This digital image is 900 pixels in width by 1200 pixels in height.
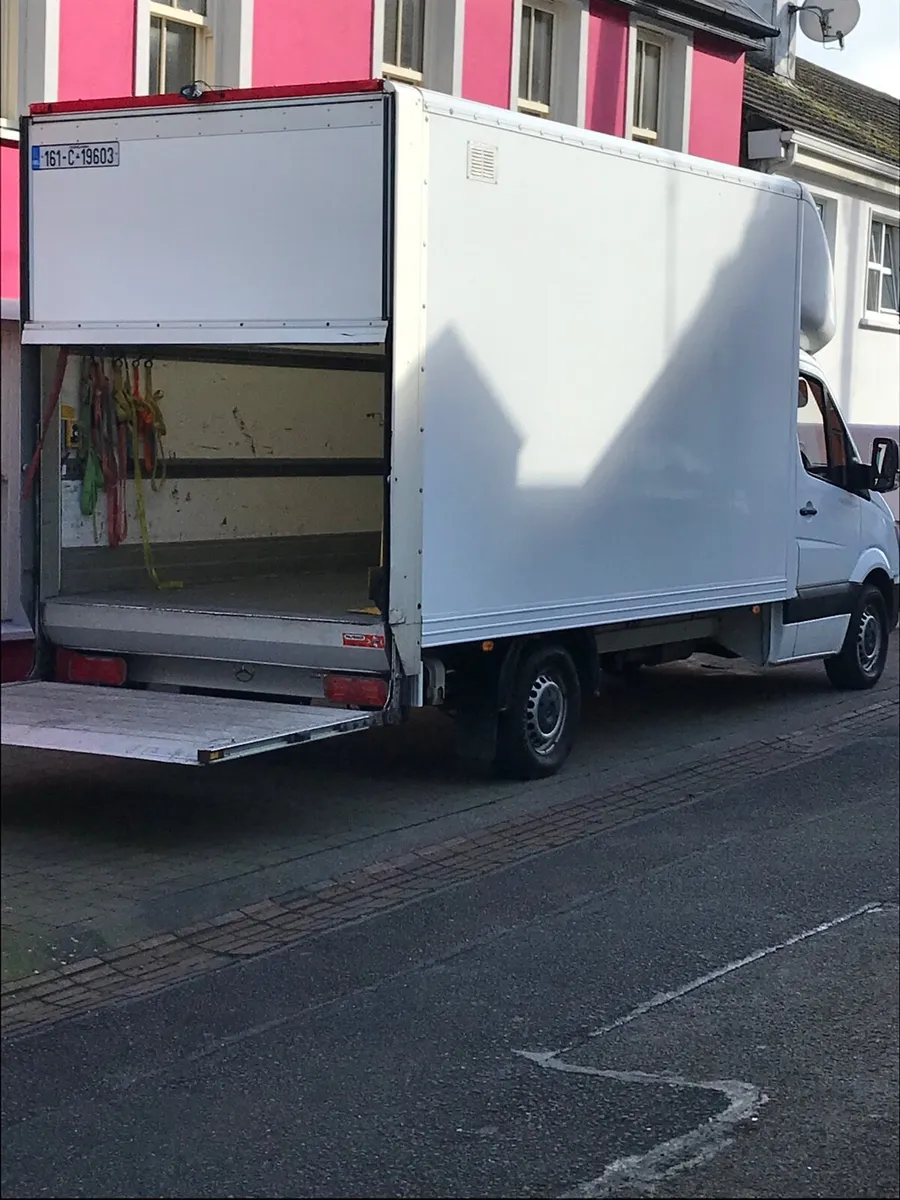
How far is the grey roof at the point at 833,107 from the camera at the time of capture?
13.3ft

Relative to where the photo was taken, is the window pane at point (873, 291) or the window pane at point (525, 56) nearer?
the window pane at point (873, 291)

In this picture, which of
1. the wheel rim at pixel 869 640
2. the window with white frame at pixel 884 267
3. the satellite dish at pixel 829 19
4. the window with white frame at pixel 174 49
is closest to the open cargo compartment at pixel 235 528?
the window with white frame at pixel 174 49

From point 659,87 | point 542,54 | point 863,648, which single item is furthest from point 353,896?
point 863,648

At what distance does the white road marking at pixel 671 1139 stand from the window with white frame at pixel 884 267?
2283 mm

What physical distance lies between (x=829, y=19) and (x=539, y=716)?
6.29 m

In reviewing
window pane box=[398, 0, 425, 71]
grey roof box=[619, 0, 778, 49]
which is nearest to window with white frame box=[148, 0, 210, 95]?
window pane box=[398, 0, 425, 71]

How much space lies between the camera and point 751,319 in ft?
35.2

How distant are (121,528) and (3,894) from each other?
3031 millimetres

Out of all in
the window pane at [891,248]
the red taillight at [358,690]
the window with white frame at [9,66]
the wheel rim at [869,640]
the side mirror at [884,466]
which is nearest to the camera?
the window pane at [891,248]

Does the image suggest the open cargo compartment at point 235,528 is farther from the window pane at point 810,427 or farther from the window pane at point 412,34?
the window pane at point 810,427

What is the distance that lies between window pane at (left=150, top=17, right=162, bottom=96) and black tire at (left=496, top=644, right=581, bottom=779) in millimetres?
3850

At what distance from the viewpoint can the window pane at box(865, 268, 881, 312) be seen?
17.4 feet

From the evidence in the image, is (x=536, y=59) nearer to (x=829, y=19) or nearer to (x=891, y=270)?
(x=891, y=270)

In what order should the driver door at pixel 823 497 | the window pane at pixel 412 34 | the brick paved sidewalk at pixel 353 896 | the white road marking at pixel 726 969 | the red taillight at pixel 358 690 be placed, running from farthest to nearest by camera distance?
the driver door at pixel 823 497 → the red taillight at pixel 358 690 → the window pane at pixel 412 34 → the brick paved sidewalk at pixel 353 896 → the white road marking at pixel 726 969
